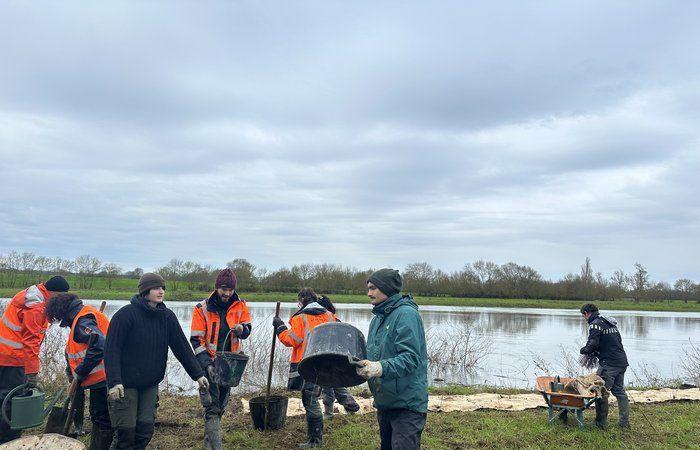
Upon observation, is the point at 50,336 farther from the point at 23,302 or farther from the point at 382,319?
the point at 382,319

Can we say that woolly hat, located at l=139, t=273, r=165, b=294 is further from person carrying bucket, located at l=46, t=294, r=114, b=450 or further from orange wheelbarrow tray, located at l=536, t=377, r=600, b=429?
orange wheelbarrow tray, located at l=536, t=377, r=600, b=429

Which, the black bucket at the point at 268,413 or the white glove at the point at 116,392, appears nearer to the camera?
the white glove at the point at 116,392

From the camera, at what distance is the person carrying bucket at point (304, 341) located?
583cm

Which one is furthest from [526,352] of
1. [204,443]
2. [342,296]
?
→ [342,296]

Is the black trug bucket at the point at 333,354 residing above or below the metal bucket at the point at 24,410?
above

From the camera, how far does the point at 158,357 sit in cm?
450

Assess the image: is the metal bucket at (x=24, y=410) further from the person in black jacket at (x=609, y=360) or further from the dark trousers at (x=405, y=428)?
the person in black jacket at (x=609, y=360)

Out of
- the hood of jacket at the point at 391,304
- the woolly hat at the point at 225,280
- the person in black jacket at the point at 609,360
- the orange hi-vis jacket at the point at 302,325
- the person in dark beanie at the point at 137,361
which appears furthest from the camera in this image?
the person in black jacket at the point at 609,360

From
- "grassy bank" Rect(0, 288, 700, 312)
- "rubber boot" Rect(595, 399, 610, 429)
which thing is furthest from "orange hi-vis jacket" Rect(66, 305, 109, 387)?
"grassy bank" Rect(0, 288, 700, 312)

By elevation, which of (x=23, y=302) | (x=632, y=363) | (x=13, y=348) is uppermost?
(x=23, y=302)

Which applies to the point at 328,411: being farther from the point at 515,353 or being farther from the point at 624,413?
the point at 515,353

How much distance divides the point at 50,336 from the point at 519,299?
4216 cm

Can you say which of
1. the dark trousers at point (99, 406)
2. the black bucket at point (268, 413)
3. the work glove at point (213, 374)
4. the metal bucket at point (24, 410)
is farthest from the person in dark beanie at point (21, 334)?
the black bucket at point (268, 413)

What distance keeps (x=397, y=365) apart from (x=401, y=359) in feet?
0.16
